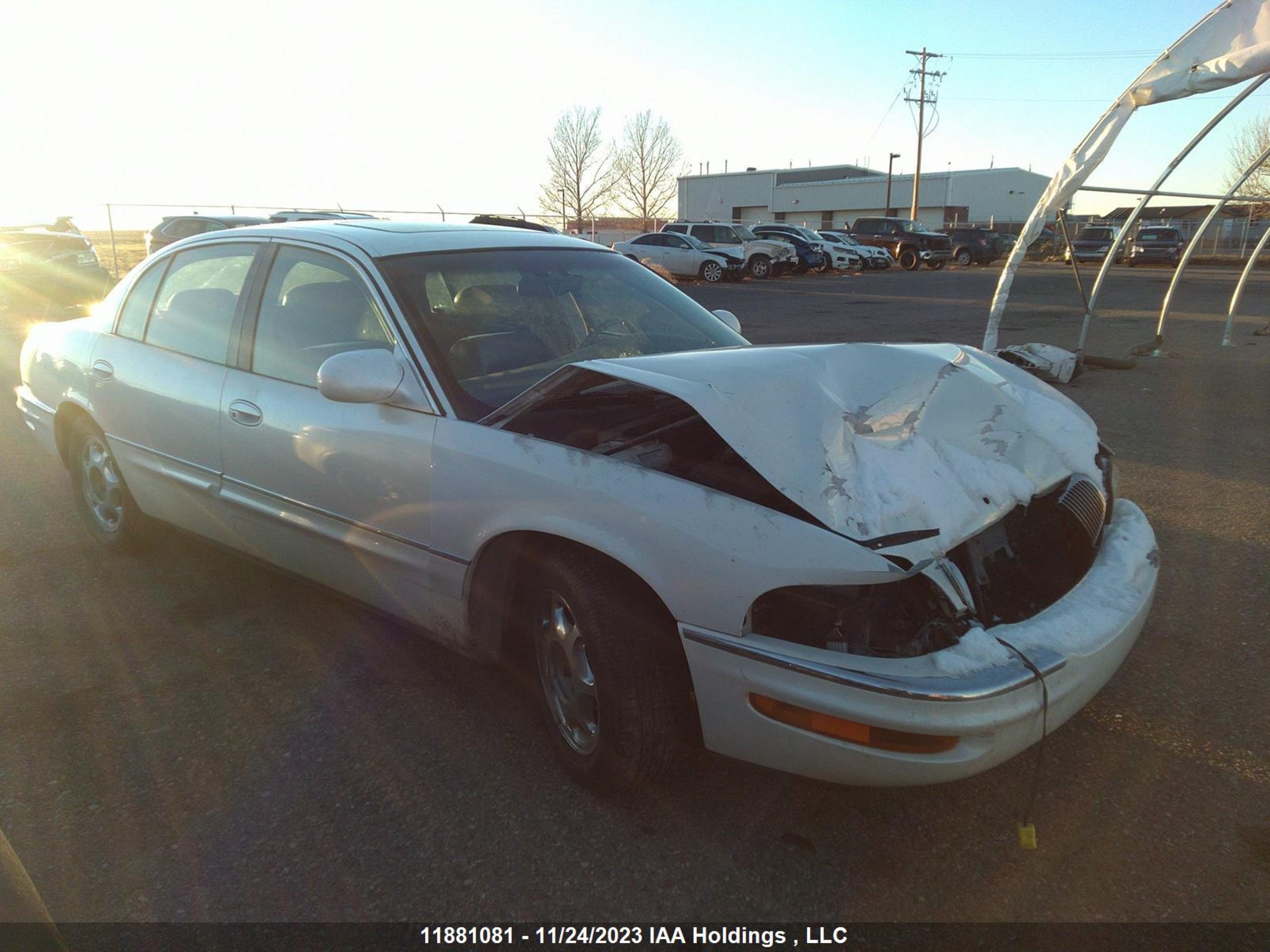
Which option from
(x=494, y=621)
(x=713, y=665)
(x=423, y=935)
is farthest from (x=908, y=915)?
(x=494, y=621)

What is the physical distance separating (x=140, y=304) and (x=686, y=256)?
24488mm

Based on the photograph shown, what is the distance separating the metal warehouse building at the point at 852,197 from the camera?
67.1 m

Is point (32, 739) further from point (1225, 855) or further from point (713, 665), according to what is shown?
point (1225, 855)

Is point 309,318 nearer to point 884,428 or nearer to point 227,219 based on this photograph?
point 884,428

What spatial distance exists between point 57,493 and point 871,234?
3738 cm

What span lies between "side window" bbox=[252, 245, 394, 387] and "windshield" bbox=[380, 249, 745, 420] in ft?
0.62

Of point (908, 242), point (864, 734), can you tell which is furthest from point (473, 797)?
point (908, 242)

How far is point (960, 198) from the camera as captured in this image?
221ft

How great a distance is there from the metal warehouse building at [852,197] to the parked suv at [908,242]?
86.9ft

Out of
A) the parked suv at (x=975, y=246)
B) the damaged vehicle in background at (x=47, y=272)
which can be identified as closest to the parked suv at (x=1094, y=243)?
the parked suv at (x=975, y=246)

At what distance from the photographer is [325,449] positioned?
10.1ft

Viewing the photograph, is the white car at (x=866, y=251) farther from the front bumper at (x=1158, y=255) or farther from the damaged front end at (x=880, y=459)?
the damaged front end at (x=880, y=459)

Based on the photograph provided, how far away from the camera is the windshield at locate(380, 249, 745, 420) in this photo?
9.96 feet

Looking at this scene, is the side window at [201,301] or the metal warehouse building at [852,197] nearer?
the side window at [201,301]
